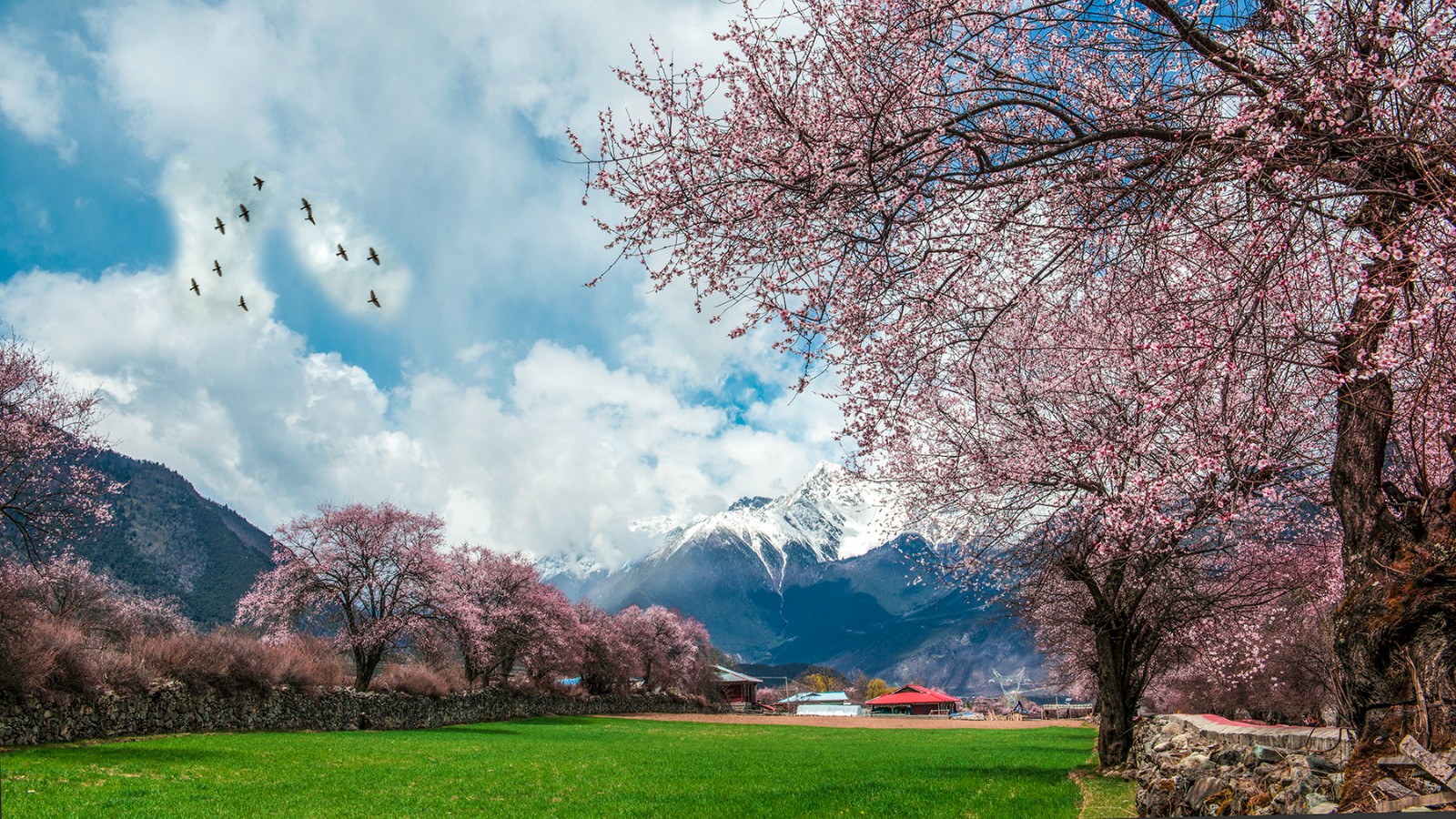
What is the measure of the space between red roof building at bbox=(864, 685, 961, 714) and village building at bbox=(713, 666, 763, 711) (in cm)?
2730

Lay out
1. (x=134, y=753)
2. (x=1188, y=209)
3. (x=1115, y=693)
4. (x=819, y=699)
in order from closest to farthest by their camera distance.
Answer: (x=1188, y=209)
(x=1115, y=693)
(x=134, y=753)
(x=819, y=699)

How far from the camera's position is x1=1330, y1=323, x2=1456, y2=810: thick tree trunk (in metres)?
5.87

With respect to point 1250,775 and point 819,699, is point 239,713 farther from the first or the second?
point 819,699

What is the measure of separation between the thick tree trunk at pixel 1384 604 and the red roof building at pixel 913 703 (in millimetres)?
130646

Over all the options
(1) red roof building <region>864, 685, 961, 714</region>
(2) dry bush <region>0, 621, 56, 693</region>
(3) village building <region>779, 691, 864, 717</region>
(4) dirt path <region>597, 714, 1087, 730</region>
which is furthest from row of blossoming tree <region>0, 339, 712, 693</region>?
(1) red roof building <region>864, 685, 961, 714</region>

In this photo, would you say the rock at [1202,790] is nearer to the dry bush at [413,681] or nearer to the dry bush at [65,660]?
the dry bush at [65,660]

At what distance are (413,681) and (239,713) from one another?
12706mm

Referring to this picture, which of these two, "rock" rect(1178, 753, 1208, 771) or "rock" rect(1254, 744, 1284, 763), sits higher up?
"rock" rect(1254, 744, 1284, 763)

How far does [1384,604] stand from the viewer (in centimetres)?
640

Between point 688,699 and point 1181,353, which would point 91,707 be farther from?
point 688,699

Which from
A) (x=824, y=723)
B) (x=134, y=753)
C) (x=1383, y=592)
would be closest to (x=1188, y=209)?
(x=1383, y=592)

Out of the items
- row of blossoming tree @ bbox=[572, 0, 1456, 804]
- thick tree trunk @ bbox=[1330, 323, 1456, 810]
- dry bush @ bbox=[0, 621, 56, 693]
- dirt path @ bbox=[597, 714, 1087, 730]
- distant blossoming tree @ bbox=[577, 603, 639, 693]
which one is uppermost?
row of blossoming tree @ bbox=[572, 0, 1456, 804]

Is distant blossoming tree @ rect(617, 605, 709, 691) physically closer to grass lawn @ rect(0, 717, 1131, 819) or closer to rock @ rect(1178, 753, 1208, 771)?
grass lawn @ rect(0, 717, 1131, 819)

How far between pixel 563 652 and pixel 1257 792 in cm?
5570
